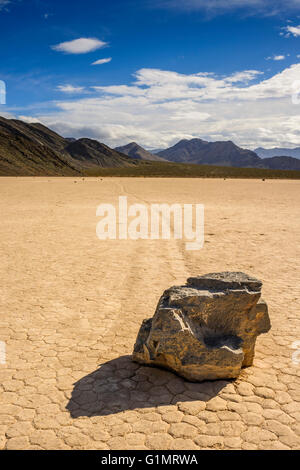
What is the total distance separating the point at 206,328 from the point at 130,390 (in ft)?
3.21

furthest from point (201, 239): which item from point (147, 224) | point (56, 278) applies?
point (56, 278)

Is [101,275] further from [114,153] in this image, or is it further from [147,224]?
[114,153]

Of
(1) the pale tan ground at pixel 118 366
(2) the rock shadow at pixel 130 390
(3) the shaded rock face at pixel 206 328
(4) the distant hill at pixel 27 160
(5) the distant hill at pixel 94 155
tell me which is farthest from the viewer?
(5) the distant hill at pixel 94 155

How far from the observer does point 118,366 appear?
3.97 m

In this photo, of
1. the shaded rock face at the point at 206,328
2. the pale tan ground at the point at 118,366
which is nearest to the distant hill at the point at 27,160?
the pale tan ground at the point at 118,366

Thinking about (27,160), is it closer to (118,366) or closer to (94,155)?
(118,366)

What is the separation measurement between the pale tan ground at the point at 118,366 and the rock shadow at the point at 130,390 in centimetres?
1

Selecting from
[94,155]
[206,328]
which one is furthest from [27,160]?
[94,155]

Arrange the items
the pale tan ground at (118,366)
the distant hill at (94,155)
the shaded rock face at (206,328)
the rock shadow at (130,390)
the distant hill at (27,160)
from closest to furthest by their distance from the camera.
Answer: the pale tan ground at (118,366) → the rock shadow at (130,390) → the shaded rock face at (206,328) → the distant hill at (27,160) → the distant hill at (94,155)

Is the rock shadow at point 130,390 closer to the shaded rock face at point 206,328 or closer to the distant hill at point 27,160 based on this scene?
the shaded rock face at point 206,328

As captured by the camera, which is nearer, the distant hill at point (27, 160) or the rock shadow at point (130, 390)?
the rock shadow at point (130, 390)

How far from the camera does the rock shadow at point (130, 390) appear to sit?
335 centimetres

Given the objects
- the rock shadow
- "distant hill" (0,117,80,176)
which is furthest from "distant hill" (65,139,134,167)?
the rock shadow
